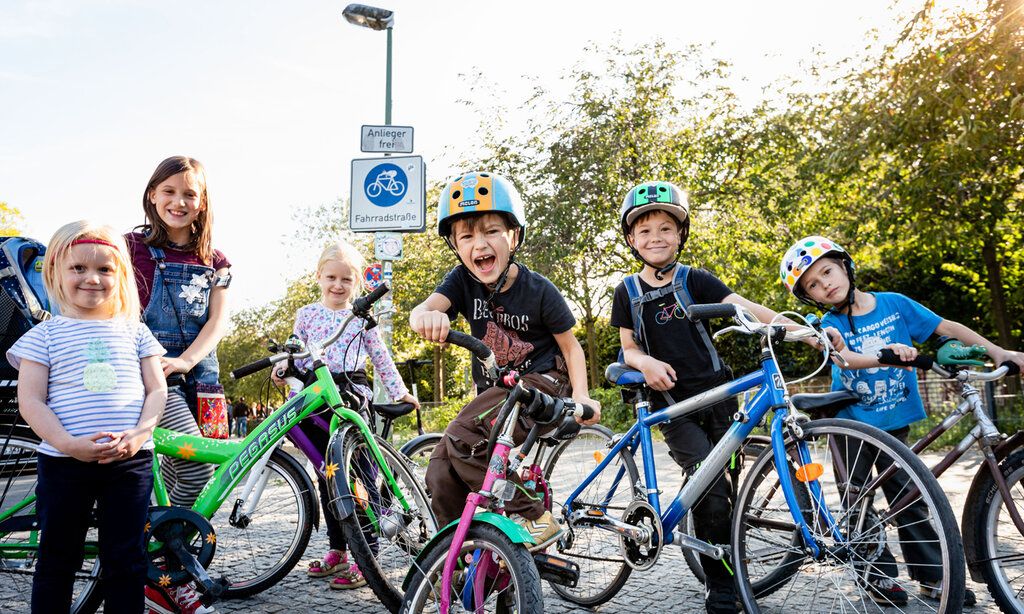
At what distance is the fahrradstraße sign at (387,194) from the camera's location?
7.52m

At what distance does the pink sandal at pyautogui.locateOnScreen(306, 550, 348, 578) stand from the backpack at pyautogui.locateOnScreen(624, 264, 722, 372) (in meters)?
2.07

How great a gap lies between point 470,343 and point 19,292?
2894mm

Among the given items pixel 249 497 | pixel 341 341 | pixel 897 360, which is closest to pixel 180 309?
pixel 249 497

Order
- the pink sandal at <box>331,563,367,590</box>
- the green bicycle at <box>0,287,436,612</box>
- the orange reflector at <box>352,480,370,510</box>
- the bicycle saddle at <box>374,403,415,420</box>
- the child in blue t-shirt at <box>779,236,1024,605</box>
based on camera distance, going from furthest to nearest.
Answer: the bicycle saddle at <box>374,403,415,420</box>, the pink sandal at <box>331,563,367,590</box>, the child in blue t-shirt at <box>779,236,1024,605</box>, the orange reflector at <box>352,480,370,510</box>, the green bicycle at <box>0,287,436,612</box>

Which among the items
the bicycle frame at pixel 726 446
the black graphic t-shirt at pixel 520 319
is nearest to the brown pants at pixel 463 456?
the black graphic t-shirt at pixel 520 319

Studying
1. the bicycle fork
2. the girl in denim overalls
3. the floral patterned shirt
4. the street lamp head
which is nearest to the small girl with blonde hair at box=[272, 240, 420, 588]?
the floral patterned shirt

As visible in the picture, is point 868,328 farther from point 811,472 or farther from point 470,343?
point 470,343

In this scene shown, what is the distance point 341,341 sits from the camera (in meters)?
4.71

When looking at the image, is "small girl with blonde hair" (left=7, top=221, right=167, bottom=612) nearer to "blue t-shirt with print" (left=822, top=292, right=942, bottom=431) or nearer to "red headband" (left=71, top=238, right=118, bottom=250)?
"red headband" (left=71, top=238, right=118, bottom=250)

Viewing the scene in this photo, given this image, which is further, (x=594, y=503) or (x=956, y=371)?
(x=594, y=503)

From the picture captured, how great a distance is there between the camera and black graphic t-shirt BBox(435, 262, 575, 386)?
11.2ft

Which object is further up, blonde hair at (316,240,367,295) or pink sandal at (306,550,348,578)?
blonde hair at (316,240,367,295)

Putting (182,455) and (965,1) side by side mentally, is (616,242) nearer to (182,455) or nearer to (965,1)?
(965,1)

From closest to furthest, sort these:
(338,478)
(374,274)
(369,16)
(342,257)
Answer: (338,478) < (342,257) < (374,274) < (369,16)
